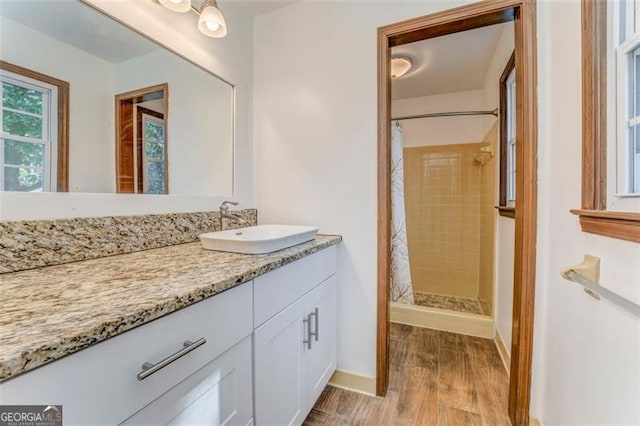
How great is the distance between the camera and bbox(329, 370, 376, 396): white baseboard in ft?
5.20

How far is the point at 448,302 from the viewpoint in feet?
9.32

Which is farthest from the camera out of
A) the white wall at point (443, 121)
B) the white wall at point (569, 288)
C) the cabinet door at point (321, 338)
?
the white wall at point (443, 121)

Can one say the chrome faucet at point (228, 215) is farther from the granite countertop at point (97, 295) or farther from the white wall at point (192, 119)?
the granite countertop at point (97, 295)

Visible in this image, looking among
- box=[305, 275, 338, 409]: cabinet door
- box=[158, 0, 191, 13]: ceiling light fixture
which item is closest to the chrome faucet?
box=[305, 275, 338, 409]: cabinet door

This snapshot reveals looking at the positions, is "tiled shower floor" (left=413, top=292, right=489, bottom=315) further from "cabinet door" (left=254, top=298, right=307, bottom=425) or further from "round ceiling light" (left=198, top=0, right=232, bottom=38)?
"round ceiling light" (left=198, top=0, right=232, bottom=38)

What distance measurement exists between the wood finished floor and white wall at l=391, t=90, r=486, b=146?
1993 mm

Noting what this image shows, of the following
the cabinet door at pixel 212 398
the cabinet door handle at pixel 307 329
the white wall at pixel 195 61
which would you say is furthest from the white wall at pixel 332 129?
the cabinet door at pixel 212 398

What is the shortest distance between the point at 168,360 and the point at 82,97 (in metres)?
1.02

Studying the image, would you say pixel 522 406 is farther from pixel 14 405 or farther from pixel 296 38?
pixel 296 38

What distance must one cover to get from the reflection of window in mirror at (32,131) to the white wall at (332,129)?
3.47ft

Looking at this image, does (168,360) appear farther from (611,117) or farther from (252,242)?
(611,117)

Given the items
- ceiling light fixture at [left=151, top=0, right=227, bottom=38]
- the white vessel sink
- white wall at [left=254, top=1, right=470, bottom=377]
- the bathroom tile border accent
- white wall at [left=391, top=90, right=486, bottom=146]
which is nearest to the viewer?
the bathroom tile border accent

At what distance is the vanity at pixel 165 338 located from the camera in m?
0.46

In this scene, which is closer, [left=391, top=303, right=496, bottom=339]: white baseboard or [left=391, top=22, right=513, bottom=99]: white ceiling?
[left=391, top=22, right=513, bottom=99]: white ceiling
